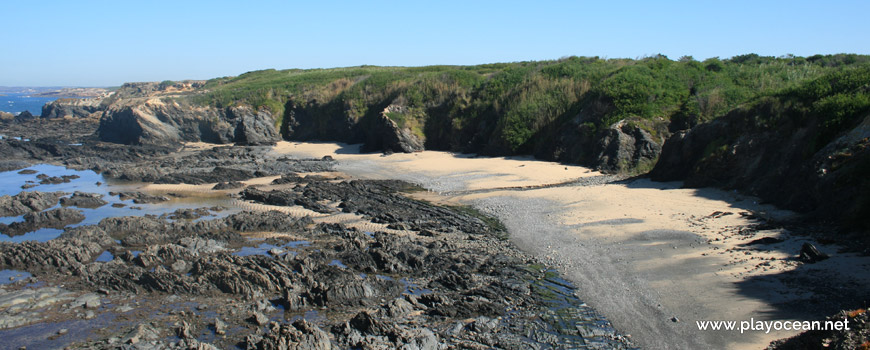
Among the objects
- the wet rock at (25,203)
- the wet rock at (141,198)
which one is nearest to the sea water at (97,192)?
the wet rock at (141,198)

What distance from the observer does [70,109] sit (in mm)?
54844

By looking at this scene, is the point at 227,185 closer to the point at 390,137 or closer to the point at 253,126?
the point at 390,137

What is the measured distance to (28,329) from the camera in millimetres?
8992

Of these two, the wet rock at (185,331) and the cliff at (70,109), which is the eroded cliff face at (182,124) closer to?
the cliff at (70,109)

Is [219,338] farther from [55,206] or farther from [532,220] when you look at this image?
[55,206]

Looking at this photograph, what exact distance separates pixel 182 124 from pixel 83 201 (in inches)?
876

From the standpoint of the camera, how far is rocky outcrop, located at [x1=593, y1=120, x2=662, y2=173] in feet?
68.9

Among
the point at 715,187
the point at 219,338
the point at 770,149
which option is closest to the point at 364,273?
the point at 219,338

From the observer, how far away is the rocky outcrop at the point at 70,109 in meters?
53.5

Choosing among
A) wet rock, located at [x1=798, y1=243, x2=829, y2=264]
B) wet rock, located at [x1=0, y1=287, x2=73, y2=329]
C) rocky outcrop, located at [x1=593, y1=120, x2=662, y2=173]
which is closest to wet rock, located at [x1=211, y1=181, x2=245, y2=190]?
wet rock, located at [x1=0, y1=287, x2=73, y2=329]

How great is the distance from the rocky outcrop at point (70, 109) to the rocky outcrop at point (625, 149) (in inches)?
1892

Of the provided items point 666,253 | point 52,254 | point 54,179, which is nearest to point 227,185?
point 54,179

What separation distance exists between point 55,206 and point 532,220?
15358 mm

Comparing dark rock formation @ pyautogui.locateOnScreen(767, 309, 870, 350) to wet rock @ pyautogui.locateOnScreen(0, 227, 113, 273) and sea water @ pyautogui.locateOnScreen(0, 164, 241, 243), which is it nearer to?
wet rock @ pyautogui.locateOnScreen(0, 227, 113, 273)
